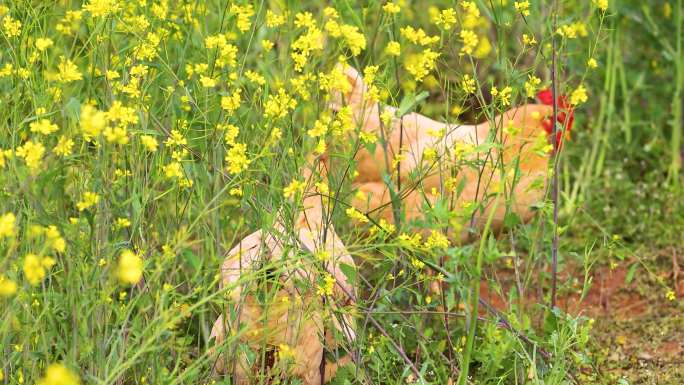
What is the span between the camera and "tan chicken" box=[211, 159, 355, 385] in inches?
A: 81.5

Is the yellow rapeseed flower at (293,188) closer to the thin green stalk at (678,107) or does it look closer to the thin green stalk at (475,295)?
the thin green stalk at (475,295)

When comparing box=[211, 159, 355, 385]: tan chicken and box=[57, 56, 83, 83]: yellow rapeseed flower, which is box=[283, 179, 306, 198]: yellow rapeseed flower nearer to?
box=[211, 159, 355, 385]: tan chicken

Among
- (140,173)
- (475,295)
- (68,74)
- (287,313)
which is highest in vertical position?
Result: (68,74)

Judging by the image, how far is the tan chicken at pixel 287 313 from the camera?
81.5 inches

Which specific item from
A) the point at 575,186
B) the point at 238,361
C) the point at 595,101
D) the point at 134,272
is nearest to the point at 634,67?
the point at 595,101

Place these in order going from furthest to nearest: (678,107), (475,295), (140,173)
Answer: (678,107)
(140,173)
(475,295)

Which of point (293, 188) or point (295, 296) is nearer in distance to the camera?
point (293, 188)

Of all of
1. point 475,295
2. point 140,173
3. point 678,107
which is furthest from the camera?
point 678,107

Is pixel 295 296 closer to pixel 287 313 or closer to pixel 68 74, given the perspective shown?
pixel 287 313

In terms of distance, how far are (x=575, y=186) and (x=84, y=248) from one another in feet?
7.17

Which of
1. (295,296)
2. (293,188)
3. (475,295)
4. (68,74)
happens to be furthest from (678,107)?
(68,74)

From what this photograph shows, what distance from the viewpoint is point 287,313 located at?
2283mm

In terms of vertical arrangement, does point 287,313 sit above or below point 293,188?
below

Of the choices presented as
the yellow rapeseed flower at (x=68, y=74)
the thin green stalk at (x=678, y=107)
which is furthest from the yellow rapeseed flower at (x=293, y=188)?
the thin green stalk at (x=678, y=107)
